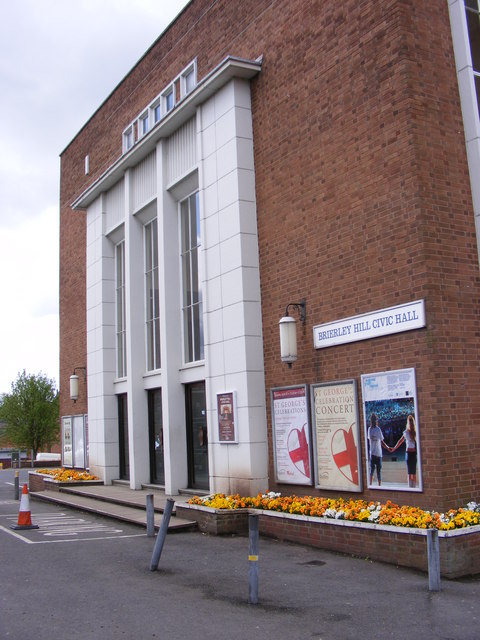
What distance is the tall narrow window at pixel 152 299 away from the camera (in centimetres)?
1869

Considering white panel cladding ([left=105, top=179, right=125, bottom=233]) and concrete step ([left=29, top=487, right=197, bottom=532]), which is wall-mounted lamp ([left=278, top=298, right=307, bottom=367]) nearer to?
concrete step ([left=29, top=487, right=197, bottom=532])

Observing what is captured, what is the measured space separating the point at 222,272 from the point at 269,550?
599 centimetres

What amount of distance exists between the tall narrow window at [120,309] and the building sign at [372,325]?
9.87 m

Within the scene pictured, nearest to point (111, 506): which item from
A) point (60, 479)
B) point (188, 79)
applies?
point (60, 479)

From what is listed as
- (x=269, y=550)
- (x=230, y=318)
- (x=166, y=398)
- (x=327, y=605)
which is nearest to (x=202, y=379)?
(x=166, y=398)

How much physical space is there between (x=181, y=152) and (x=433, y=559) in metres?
11.8

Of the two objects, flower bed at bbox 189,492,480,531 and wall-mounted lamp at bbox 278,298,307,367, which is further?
wall-mounted lamp at bbox 278,298,307,367

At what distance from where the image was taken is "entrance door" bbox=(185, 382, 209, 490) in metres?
15.9

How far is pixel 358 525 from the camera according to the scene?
9.82m

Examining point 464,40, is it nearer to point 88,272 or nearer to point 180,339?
point 180,339

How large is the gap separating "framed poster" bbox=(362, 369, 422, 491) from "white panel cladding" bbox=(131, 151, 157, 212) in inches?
376

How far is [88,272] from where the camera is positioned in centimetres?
2238

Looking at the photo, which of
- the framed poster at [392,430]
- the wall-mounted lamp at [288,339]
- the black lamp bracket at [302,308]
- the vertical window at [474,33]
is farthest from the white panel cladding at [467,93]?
the wall-mounted lamp at [288,339]

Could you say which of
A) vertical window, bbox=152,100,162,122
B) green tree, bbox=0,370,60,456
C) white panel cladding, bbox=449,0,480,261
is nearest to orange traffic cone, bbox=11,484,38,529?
white panel cladding, bbox=449,0,480,261
